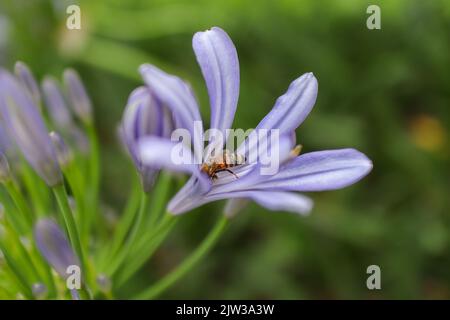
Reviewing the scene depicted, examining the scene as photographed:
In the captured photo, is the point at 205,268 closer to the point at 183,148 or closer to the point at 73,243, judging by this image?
the point at 73,243

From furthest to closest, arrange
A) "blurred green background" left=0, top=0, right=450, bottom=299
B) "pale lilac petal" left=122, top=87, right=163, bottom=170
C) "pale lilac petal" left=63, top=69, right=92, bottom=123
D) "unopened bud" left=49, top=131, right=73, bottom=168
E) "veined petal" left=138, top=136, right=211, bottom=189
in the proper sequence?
"blurred green background" left=0, top=0, right=450, bottom=299 → "pale lilac petal" left=63, top=69, right=92, bottom=123 → "unopened bud" left=49, top=131, right=73, bottom=168 → "pale lilac petal" left=122, top=87, right=163, bottom=170 → "veined petal" left=138, top=136, right=211, bottom=189

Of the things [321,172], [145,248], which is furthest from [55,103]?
[321,172]

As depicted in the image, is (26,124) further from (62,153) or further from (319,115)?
(319,115)

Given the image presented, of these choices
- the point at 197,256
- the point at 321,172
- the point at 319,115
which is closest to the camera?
the point at 321,172

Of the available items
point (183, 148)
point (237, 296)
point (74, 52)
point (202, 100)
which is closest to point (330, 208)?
point (237, 296)

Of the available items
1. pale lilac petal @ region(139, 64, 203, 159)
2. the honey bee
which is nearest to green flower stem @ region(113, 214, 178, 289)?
the honey bee

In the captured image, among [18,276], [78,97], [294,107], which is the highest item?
[78,97]

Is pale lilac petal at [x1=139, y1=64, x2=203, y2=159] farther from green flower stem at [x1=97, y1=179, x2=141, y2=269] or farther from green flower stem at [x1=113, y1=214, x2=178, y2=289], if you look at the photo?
green flower stem at [x1=97, y1=179, x2=141, y2=269]

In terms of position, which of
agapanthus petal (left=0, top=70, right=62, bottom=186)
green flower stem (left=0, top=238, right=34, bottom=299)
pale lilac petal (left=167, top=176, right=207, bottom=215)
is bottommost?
green flower stem (left=0, top=238, right=34, bottom=299)
